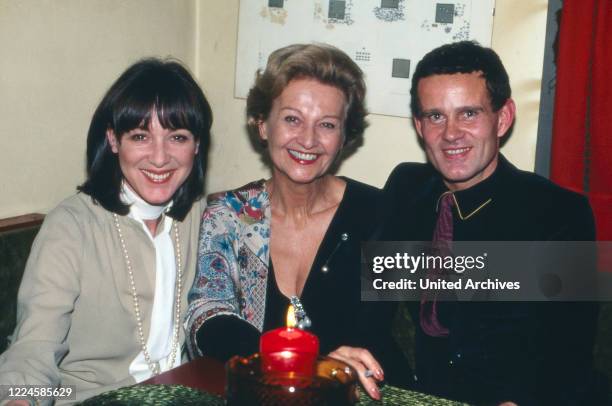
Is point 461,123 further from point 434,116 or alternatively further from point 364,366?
point 364,366

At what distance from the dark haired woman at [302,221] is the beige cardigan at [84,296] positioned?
191 millimetres

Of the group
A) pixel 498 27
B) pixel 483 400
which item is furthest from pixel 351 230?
pixel 498 27

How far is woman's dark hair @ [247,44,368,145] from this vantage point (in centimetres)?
199

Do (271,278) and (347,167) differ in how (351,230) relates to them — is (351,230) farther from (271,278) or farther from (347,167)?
(347,167)

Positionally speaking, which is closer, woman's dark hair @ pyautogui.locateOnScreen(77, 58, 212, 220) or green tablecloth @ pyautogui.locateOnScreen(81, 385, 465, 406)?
green tablecloth @ pyautogui.locateOnScreen(81, 385, 465, 406)

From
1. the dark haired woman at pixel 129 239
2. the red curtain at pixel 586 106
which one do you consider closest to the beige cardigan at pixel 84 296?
the dark haired woman at pixel 129 239

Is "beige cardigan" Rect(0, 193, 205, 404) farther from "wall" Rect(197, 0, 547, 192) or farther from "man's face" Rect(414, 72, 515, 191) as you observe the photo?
"wall" Rect(197, 0, 547, 192)

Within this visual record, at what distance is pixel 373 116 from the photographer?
2764mm

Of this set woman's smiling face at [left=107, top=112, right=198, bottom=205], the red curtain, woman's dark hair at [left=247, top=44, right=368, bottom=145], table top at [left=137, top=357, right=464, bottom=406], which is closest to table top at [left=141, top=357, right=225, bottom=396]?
table top at [left=137, top=357, right=464, bottom=406]

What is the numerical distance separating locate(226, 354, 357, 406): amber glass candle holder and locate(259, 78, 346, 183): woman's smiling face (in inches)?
45.6

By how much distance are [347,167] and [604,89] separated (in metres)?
1.13

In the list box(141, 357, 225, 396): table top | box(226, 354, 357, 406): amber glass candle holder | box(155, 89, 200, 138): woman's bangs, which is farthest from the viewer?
box(155, 89, 200, 138): woman's bangs

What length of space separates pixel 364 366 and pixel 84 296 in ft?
2.79

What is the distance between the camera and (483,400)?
179 cm
